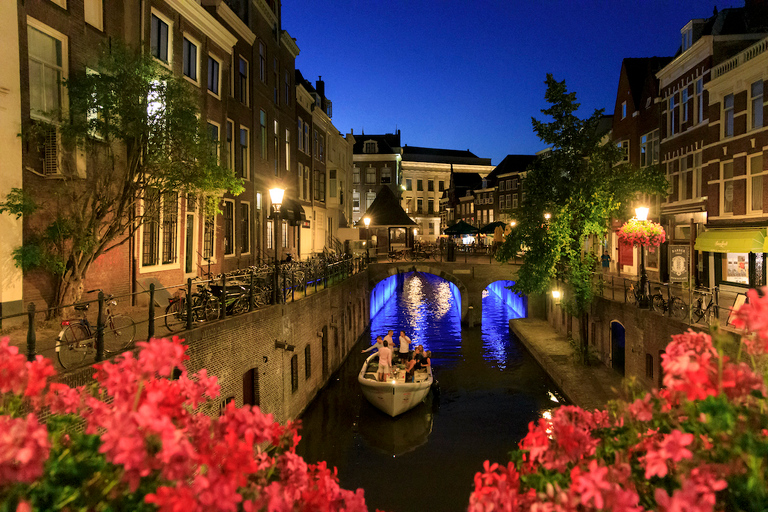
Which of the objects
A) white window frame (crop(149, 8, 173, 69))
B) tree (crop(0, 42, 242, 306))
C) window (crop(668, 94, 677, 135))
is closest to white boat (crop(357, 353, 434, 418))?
tree (crop(0, 42, 242, 306))

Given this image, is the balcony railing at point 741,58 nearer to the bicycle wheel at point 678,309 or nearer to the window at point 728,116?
the window at point 728,116

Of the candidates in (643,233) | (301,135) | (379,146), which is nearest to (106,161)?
(643,233)

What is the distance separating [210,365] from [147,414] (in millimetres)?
9178

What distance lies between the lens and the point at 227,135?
20016 mm

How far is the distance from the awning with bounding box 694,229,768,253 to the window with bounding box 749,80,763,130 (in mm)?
3886

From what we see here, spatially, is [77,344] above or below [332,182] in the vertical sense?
below

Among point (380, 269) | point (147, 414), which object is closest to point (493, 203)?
point (380, 269)

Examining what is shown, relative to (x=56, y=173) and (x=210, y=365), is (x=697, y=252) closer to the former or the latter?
(x=210, y=365)

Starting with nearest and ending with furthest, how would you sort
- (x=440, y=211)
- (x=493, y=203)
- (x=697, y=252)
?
(x=697, y=252)
(x=493, y=203)
(x=440, y=211)

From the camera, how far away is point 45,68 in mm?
10953

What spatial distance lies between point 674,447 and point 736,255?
844 inches

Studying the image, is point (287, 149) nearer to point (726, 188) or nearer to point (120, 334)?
point (120, 334)

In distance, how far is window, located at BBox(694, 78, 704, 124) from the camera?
2234 cm

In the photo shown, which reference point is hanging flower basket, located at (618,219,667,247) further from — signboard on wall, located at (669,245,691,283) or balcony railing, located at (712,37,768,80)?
balcony railing, located at (712,37,768,80)
